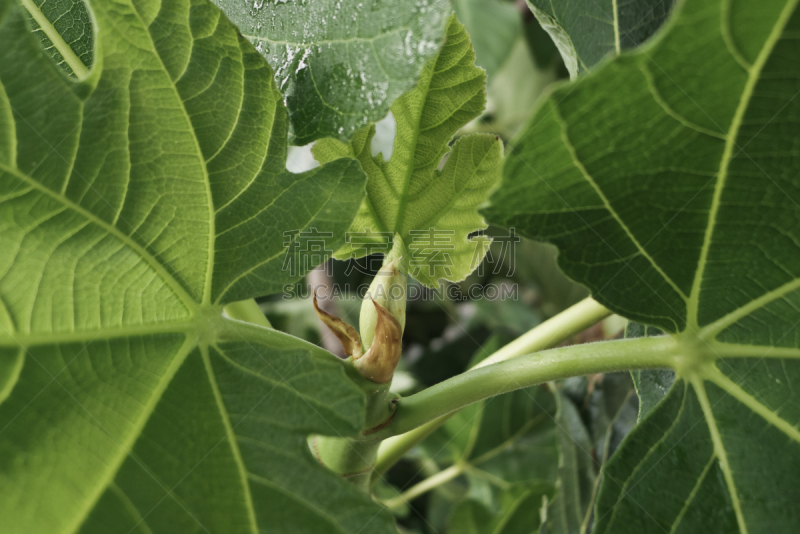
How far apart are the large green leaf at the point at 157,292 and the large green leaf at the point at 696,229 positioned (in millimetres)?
139

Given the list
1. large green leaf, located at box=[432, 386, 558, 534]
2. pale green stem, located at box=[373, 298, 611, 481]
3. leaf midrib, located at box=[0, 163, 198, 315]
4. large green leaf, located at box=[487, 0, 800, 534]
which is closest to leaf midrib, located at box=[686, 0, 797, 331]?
large green leaf, located at box=[487, 0, 800, 534]

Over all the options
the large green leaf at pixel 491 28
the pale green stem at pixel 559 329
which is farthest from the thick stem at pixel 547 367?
the large green leaf at pixel 491 28

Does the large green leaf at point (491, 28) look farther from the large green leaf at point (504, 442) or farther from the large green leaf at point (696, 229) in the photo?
the large green leaf at point (696, 229)

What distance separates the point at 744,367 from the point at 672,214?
0.11m

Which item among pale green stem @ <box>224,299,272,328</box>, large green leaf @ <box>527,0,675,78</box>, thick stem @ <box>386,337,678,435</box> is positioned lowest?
thick stem @ <box>386,337,678,435</box>

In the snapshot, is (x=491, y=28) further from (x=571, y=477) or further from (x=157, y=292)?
(x=157, y=292)

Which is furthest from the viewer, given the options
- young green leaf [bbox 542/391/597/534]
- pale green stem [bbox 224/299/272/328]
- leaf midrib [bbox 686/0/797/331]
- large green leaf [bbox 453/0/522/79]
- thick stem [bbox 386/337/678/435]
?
large green leaf [bbox 453/0/522/79]

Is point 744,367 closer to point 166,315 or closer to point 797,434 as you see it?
point 797,434

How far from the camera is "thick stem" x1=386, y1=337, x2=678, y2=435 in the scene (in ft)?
1.16

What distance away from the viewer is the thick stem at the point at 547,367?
35 centimetres

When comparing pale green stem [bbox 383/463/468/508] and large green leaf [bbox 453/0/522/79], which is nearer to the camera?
pale green stem [bbox 383/463/468/508]

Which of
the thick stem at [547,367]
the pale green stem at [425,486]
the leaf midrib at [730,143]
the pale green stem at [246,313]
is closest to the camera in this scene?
the leaf midrib at [730,143]

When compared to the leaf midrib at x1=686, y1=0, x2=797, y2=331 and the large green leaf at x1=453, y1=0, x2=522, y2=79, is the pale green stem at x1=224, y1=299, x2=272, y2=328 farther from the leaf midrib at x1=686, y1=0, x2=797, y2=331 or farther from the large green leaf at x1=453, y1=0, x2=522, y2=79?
the large green leaf at x1=453, y1=0, x2=522, y2=79

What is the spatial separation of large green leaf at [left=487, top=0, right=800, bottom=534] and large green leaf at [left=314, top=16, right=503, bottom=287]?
0.15 metres
